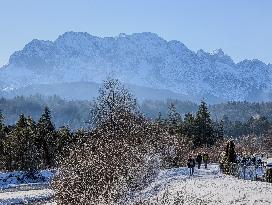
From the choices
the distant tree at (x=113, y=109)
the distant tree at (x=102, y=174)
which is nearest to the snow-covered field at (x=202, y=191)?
the distant tree at (x=102, y=174)

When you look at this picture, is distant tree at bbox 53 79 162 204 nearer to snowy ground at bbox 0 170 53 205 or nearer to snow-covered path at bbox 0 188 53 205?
snowy ground at bbox 0 170 53 205

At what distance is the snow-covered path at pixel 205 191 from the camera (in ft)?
103

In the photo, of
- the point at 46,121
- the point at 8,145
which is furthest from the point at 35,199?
the point at 46,121

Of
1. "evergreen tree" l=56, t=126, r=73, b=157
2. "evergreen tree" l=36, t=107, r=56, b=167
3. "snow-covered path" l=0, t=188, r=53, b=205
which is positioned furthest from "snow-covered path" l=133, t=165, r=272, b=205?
"evergreen tree" l=56, t=126, r=73, b=157

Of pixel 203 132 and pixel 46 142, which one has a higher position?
pixel 203 132

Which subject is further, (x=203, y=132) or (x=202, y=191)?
(x=203, y=132)

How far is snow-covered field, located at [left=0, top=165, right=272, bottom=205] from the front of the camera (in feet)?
103

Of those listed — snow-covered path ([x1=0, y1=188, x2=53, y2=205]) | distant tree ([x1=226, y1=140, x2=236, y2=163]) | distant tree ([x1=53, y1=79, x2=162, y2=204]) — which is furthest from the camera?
snow-covered path ([x1=0, y1=188, x2=53, y2=205])

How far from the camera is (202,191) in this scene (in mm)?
34406

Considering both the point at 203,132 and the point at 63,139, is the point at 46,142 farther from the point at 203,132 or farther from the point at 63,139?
the point at 203,132

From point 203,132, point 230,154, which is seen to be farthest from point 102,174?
point 203,132

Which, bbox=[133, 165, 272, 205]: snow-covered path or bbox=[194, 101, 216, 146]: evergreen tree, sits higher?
bbox=[194, 101, 216, 146]: evergreen tree

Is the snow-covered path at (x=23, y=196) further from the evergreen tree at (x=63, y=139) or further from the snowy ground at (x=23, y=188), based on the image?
the evergreen tree at (x=63, y=139)

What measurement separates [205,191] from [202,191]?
0.77 feet
